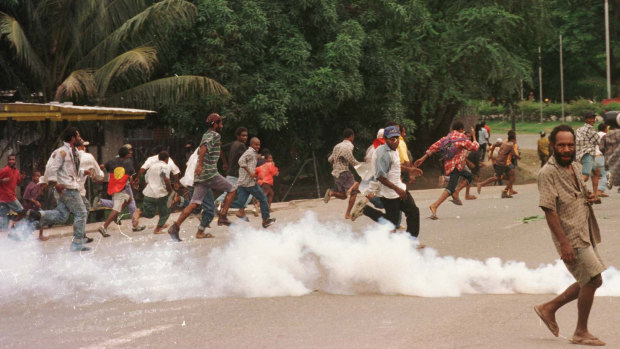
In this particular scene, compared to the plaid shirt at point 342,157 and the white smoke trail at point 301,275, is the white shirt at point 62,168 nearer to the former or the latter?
the white smoke trail at point 301,275

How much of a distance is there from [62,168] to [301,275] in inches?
184

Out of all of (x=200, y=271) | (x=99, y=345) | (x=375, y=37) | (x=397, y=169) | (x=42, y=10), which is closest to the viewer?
(x=99, y=345)

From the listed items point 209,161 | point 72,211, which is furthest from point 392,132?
point 72,211

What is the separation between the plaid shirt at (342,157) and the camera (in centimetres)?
1590

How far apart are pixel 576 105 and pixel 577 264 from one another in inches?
2348

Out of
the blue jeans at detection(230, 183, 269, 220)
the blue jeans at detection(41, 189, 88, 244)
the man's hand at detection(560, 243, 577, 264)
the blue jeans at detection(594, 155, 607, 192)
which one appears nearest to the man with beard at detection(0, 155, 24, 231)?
the blue jeans at detection(41, 189, 88, 244)

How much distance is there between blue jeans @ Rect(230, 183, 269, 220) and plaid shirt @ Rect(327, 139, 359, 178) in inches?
61.4

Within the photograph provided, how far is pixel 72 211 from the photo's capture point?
12539 mm

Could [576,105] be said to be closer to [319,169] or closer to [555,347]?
[319,169]

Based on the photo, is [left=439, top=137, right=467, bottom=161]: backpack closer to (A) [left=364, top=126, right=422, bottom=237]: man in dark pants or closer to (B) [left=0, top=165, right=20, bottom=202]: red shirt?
(A) [left=364, top=126, right=422, bottom=237]: man in dark pants

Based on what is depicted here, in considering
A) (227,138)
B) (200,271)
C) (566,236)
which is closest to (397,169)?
(200,271)

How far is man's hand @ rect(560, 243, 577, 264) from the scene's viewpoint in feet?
19.2

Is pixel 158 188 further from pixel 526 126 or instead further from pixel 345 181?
pixel 526 126

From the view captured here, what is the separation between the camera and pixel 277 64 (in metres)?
23.9
